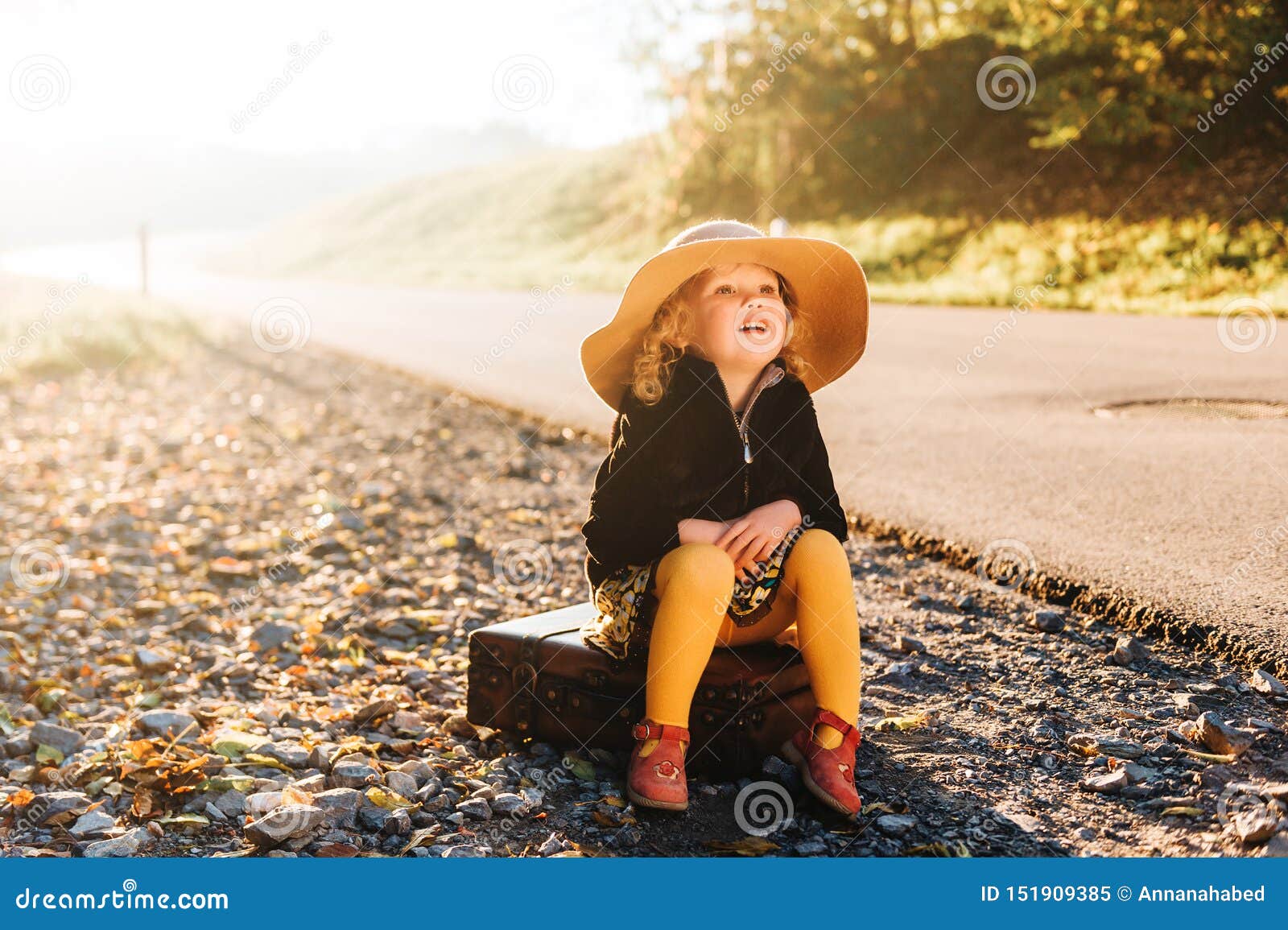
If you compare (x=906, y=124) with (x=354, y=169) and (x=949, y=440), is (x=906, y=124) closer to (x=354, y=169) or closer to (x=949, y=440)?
(x=949, y=440)

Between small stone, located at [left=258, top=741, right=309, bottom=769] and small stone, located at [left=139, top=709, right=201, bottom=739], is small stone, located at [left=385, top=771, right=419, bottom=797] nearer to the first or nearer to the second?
small stone, located at [left=258, top=741, right=309, bottom=769]

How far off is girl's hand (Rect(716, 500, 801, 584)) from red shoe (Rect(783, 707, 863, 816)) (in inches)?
16.6

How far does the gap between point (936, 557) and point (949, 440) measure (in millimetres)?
2164

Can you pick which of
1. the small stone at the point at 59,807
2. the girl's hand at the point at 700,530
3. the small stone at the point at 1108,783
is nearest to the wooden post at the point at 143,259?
the small stone at the point at 59,807

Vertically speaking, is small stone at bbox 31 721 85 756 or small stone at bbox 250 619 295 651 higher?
small stone at bbox 250 619 295 651

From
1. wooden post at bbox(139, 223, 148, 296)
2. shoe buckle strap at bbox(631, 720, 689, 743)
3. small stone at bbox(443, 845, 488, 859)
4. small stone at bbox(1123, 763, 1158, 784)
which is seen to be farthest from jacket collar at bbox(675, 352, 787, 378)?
wooden post at bbox(139, 223, 148, 296)

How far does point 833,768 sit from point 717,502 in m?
0.72

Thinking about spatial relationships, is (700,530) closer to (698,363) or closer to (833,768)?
(698,363)

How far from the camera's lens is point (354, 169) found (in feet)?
361

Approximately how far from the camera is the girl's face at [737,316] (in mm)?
3039

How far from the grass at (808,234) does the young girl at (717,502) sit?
983 centimetres

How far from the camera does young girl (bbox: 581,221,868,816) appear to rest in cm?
294

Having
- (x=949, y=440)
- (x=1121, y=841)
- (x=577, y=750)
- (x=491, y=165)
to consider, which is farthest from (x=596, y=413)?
(x=491, y=165)

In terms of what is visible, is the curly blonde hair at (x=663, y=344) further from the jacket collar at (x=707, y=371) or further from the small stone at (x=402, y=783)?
the small stone at (x=402, y=783)
